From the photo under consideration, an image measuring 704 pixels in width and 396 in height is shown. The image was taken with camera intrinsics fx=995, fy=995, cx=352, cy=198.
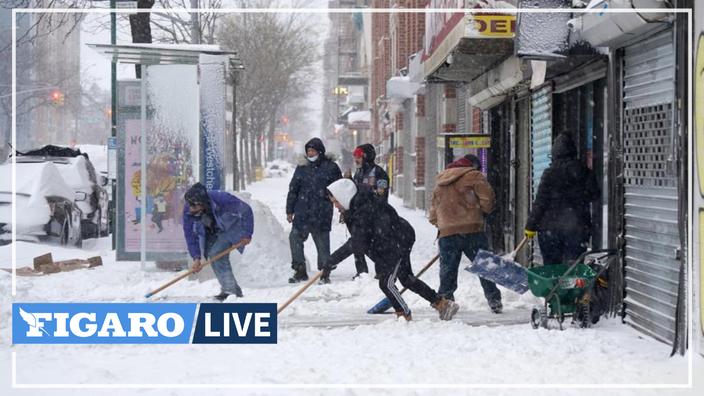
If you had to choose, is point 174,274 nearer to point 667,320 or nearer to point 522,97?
point 522,97

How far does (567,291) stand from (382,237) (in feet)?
5.16

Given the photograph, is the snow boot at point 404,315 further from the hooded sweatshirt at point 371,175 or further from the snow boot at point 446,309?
the hooded sweatshirt at point 371,175

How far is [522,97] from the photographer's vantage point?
12938mm

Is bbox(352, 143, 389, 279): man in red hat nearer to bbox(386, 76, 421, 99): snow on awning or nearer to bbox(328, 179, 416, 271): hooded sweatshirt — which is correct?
bbox(328, 179, 416, 271): hooded sweatshirt

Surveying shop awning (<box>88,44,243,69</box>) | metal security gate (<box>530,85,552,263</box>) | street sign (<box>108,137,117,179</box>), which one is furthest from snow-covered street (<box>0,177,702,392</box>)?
street sign (<box>108,137,117,179</box>)

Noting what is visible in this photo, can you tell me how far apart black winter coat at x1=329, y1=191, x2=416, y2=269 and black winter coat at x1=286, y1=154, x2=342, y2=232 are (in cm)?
338

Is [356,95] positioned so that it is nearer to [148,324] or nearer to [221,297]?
[221,297]

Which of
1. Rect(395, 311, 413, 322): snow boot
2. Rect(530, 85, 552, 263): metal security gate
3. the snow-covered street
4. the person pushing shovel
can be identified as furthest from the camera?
Rect(530, 85, 552, 263): metal security gate

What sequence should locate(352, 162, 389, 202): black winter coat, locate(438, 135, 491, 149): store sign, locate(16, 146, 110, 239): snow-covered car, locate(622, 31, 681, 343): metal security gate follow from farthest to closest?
locate(16, 146, 110, 239): snow-covered car
locate(438, 135, 491, 149): store sign
locate(352, 162, 389, 202): black winter coat
locate(622, 31, 681, 343): metal security gate

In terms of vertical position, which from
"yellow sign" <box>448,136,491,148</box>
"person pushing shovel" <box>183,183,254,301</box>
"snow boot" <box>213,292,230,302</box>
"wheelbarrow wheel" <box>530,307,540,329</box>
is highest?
"yellow sign" <box>448,136,491,148</box>

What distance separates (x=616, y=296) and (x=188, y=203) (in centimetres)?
386

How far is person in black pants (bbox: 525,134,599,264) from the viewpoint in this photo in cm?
866

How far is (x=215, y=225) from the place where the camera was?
369 inches

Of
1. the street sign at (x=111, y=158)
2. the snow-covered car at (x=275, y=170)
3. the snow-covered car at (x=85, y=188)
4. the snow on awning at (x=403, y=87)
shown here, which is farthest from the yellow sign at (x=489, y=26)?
the snow-covered car at (x=275, y=170)
